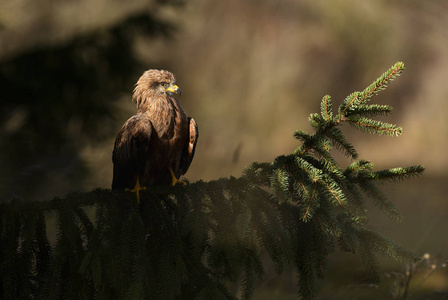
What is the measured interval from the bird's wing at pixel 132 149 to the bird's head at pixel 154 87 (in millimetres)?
114

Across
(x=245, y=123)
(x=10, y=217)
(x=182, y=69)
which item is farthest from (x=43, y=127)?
(x=10, y=217)

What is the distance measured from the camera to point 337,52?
244 inches

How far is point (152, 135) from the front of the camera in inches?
110

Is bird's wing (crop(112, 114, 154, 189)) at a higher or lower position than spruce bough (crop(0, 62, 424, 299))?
higher

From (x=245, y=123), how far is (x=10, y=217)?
13.9ft

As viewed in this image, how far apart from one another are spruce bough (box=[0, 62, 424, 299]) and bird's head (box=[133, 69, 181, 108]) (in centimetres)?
88

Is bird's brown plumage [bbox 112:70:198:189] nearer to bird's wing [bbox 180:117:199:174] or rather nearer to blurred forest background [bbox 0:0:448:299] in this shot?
bird's wing [bbox 180:117:199:174]

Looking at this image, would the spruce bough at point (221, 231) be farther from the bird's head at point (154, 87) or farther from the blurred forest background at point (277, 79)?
the blurred forest background at point (277, 79)

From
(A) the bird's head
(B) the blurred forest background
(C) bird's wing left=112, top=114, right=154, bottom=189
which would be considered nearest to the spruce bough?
(C) bird's wing left=112, top=114, right=154, bottom=189

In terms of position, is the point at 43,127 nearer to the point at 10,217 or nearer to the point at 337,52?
the point at 10,217

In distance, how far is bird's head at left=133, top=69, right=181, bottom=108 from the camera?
2.85m

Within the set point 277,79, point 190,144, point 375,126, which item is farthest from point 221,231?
point 277,79

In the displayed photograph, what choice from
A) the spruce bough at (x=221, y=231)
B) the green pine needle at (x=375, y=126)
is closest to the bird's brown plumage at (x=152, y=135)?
the spruce bough at (x=221, y=231)

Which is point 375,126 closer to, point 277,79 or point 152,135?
point 152,135
